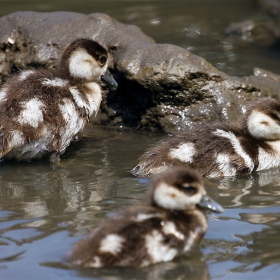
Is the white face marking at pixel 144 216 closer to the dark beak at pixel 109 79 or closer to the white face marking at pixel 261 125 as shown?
the white face marking at pixel 261 125

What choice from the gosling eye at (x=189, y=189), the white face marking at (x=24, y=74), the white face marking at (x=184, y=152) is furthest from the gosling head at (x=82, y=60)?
the gosling eye at (x=189, y=189)

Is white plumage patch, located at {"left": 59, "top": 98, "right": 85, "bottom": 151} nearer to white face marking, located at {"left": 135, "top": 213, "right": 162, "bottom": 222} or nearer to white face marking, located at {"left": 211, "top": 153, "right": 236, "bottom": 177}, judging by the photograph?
white face marking, located at {"left": 211, "top": 153, "right": 236, "bottom": 177}

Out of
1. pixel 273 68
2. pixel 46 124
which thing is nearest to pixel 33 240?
pixel 46 124

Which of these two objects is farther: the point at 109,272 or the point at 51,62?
the point at 51,62

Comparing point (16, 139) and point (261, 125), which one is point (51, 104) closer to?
point (16, 139)

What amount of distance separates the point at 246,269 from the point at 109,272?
76 cm

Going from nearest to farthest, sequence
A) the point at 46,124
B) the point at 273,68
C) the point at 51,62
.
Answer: the point at 46,124 → the point at 51,62 → the point at 273,68

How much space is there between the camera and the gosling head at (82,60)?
6062 mm

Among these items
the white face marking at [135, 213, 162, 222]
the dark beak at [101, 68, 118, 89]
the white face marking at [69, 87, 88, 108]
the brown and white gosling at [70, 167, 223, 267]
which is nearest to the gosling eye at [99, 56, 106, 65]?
the dark beak at [101, 68, 118, 89]

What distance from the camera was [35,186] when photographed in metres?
5.22

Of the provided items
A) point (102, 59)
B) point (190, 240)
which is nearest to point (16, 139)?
point (102, 59)

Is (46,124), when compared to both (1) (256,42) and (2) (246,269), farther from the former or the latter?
(1) (256,42)

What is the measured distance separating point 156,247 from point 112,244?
0.85 ft

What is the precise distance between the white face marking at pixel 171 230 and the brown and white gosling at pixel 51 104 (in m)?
2.17
